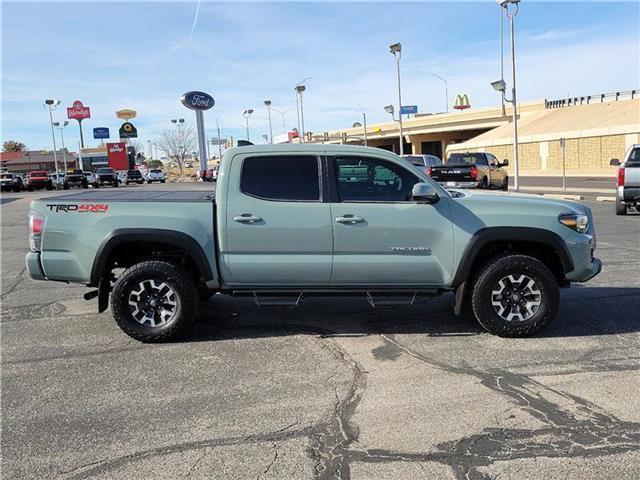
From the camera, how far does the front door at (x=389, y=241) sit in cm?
557

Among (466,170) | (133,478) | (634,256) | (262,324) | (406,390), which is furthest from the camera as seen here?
(466,170)

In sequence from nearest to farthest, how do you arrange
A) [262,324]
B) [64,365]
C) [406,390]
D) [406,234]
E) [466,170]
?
[406,390], [64,365], [406,234], [262,324], [466,170]

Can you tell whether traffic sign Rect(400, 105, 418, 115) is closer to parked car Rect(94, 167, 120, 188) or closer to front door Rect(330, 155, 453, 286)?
parked car Rect(94, 167, 120, 188)

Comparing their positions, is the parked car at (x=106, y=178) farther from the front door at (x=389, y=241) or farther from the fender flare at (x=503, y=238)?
the fender flare at (x=503, y=238)

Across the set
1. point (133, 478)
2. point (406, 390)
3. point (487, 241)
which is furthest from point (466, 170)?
point (133, 478)

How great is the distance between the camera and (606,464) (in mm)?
3354

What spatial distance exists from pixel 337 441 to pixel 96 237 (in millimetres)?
3279

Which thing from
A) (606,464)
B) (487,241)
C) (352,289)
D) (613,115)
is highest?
(613,115)

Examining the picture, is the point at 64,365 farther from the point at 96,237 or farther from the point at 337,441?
the point at 337,441

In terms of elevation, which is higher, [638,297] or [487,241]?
[487,241]

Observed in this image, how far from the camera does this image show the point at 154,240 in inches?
220

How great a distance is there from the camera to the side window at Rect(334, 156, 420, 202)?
18.7ft

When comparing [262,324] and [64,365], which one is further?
[262,324]

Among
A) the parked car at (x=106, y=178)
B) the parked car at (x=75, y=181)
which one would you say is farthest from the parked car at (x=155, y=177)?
the parked car at (x=75, y=181)
